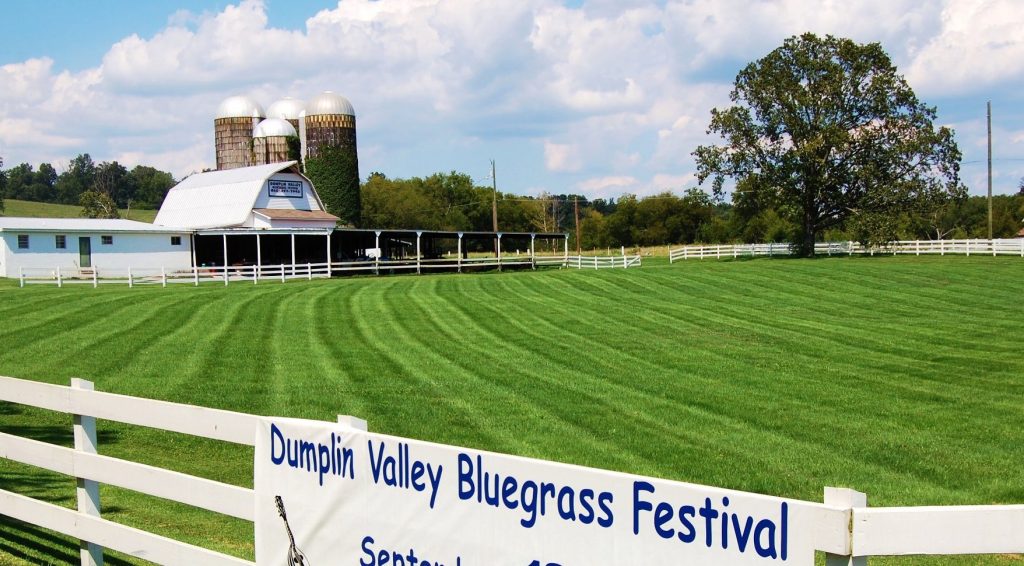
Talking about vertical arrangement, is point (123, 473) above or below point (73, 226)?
below

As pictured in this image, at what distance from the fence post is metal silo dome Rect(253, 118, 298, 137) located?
68.5 metres

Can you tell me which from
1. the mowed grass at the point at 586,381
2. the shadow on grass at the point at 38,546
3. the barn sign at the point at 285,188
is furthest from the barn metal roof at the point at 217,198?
the shadow on grass at the point at 38,546

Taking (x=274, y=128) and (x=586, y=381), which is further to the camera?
(x=274, y=128)

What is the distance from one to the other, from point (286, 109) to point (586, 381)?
67220 mm

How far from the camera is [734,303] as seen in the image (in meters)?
30.0

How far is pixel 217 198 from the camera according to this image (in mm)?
60344

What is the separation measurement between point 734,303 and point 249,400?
2010 centimetres

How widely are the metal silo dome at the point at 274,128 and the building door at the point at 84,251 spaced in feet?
84.2

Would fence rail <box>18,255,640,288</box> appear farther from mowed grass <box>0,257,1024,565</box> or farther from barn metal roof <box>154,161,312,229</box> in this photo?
mowed grass <box>0,257,1024,565</box>

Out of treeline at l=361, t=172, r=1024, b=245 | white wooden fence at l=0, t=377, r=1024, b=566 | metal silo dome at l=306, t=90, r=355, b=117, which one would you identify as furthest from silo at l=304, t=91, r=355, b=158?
white wooden fence at l=0, t=377, r=1024, b=566

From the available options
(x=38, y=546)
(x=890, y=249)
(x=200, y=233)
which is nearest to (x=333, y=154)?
(x=200, y=233)

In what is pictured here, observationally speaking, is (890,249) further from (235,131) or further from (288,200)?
(235,131)

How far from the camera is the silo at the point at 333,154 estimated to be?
70500 millimetres

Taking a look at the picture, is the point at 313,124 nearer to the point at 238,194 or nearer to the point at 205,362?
the point at 238,194
